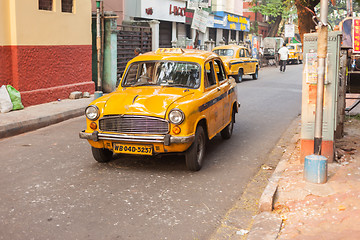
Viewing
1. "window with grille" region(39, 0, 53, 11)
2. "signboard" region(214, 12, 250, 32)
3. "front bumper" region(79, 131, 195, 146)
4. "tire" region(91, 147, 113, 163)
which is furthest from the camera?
"signboard" region(214, 12, 250, 32)

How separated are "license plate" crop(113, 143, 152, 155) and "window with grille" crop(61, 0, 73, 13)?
9.15 m

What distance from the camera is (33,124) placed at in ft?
34.2

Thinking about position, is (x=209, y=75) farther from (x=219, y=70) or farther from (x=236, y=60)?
(x=236, y=60)

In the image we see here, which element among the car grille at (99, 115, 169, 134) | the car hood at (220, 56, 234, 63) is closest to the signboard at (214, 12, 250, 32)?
the car hood at (220, 56, 234, 63)

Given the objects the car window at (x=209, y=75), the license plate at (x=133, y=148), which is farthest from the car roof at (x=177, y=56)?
the license plate at (x=133, y=148)

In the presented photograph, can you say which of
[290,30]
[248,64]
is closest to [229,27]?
[290,30]

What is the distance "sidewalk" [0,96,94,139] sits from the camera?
9852 mm

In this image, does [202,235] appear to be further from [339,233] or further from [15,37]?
[15,37]

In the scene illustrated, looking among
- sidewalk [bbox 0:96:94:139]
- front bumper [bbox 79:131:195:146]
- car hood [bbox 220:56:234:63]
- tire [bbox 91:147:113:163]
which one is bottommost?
tire [bbox 91:147:113:163]

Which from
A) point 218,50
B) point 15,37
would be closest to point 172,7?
point 218,50

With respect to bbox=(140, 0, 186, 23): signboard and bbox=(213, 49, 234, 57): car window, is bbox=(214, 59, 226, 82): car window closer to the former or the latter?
bbox=(213, 49, 234, 57): car window

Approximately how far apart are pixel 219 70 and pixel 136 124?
2.71 meters

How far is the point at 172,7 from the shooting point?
97.6 feet

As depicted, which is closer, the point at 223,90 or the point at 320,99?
the point at 320,99
